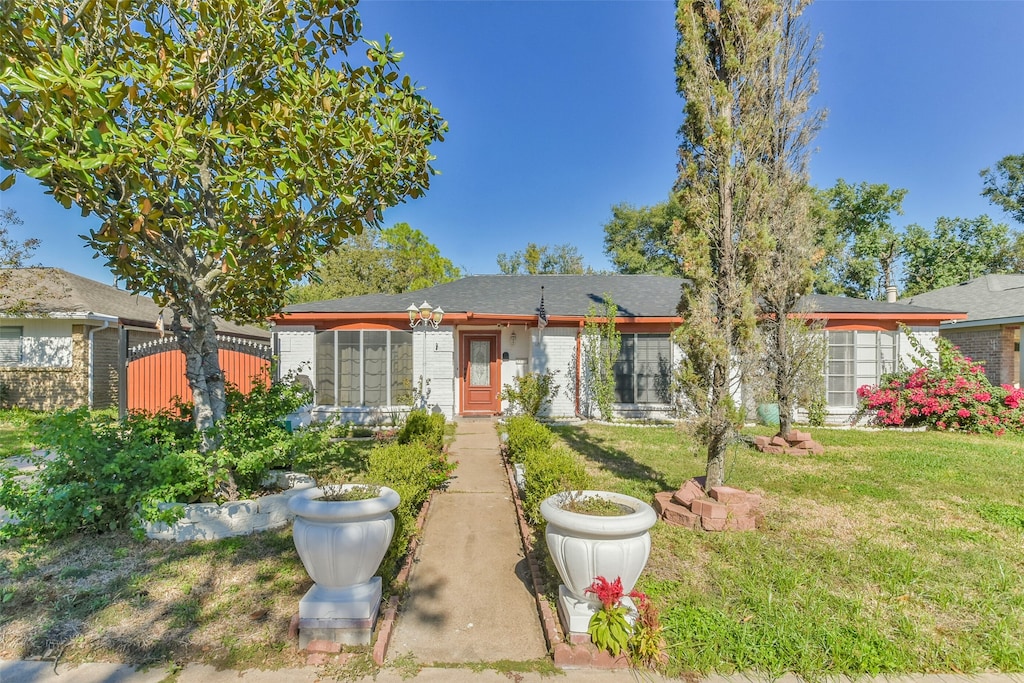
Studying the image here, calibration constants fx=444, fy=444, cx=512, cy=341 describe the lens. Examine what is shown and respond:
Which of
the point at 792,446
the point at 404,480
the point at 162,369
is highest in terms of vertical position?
the point at 162,369

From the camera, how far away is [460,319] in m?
10.4

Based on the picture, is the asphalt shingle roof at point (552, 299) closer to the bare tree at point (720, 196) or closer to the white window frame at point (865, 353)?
the white window frame at point (865, 353)

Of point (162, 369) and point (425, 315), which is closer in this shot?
point (425, 315)

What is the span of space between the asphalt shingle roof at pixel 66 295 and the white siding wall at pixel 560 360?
6.90m

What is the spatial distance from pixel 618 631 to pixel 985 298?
19.4 meters

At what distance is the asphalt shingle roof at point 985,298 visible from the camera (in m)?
12.7

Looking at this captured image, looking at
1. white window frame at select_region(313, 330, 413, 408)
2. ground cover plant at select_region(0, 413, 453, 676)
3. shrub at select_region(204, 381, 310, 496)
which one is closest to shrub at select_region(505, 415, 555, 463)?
ground cover plant at select_region(0, 413, 453, 676)

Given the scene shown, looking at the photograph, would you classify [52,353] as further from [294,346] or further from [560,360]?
[560,360]

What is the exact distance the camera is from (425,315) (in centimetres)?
950

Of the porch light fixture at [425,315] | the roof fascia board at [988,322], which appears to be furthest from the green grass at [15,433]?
the roof fascia board at [988,322]

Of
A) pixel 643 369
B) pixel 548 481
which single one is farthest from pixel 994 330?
pixel 548 481

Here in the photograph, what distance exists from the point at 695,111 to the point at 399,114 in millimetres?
3068

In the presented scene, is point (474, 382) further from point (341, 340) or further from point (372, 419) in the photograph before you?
point (341, 340)

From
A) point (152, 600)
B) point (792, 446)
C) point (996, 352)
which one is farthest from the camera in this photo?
point (996, 352)
